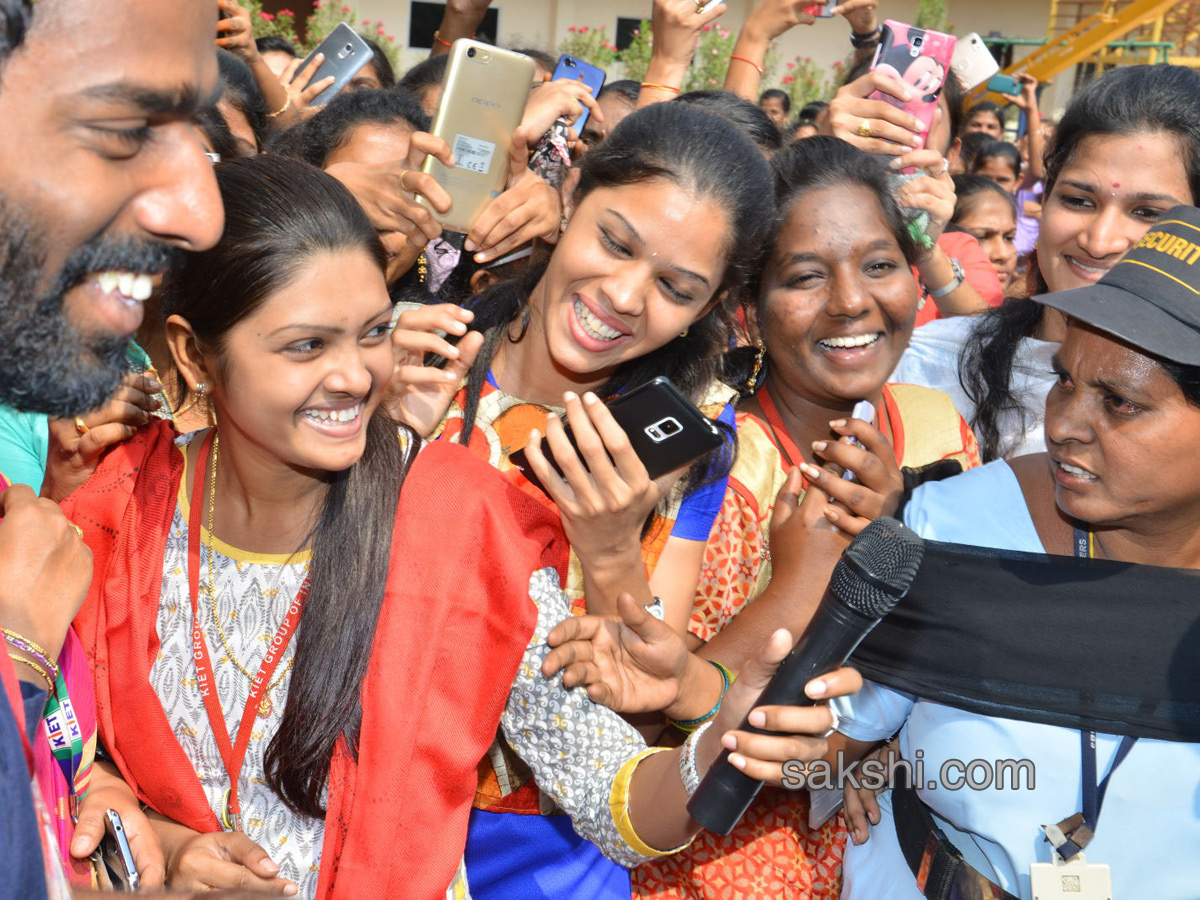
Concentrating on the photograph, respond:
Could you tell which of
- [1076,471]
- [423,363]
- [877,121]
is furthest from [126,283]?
[877,121]

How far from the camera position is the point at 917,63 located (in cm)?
304

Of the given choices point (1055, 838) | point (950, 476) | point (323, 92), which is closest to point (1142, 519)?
point (950, 476)

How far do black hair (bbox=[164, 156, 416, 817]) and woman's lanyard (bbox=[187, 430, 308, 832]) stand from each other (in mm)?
50

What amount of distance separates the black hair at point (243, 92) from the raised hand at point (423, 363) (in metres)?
1.60

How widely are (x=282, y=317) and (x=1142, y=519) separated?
1.47 m

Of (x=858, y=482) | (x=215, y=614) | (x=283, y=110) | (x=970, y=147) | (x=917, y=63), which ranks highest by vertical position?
(x=917, y=63)

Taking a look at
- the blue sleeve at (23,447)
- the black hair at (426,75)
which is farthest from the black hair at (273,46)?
the blue sleeve at (23,447)

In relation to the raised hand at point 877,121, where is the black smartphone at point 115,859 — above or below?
below

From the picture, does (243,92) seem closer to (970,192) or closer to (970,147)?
(970,192)

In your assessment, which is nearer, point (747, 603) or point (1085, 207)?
point (747, 603)

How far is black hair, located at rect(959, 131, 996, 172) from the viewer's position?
7353 millimetres

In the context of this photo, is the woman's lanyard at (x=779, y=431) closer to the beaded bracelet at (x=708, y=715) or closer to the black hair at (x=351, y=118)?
the beaded bracelet at (x=708, y=715)

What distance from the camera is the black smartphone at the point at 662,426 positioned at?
194 cm

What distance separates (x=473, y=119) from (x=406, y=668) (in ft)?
4.42
